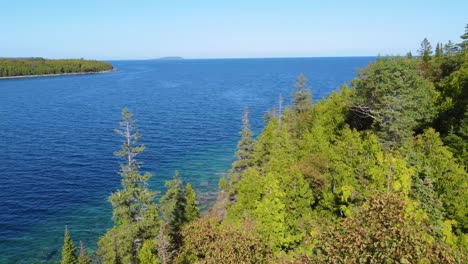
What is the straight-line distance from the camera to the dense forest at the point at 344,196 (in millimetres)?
12023

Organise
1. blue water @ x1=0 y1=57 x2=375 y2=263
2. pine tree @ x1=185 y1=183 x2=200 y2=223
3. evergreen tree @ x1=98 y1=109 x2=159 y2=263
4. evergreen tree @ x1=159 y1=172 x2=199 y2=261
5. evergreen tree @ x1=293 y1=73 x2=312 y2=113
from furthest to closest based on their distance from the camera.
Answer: evergreen tree @ x1=293 y1=73 x2=312 y2=113 < blue water @ x1=0 y1=57 x2=375 y2=263 < pine tree @ x1=185 y1=183 x2=200 y2=223 < evergreen tree @ x1=159 y1=172 x2=199 y2=261 < evergreen tree @ x1=98 y1=109 x2=159 y2=263

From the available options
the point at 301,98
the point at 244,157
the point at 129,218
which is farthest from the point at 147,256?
the point at 301,98

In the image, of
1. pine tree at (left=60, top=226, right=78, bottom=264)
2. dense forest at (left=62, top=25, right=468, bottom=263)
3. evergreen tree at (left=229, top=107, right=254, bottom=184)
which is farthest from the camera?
evergreen tree at (left=229, top=107, right=254, bottom=184)

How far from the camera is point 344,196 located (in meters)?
30.6

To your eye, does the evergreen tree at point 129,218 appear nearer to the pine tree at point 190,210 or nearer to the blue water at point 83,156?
the pine tree at point 190,210

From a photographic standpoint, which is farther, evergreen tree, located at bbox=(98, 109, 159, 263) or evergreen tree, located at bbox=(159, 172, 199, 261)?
evergreen tree, located at bbox=(159, 172, 199, 261)

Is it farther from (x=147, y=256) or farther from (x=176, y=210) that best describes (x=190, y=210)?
(x=147, y=256)

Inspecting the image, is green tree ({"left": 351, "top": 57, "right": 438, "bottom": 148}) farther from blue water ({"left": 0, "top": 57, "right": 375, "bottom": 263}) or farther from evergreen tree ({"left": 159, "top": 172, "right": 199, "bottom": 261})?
blue water ({"left": 0, "top": 57, "right": 375, "bottom": 263})

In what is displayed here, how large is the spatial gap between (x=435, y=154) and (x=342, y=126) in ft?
67.6

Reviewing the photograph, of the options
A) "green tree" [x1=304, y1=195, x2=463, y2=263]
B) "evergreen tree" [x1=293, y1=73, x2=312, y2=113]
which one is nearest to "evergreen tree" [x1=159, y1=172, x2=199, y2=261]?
"green tree" [x1=304, y1=195, x2=463, y2=263]

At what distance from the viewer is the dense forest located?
1202 centimetres

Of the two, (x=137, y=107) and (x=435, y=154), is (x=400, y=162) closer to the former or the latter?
(x=435, y=154)

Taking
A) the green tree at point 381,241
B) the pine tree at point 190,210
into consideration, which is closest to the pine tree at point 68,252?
the pine tree at point 190,210

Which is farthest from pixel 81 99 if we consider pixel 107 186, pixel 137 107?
pixel 107 186
